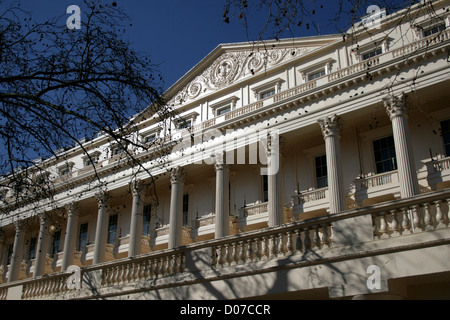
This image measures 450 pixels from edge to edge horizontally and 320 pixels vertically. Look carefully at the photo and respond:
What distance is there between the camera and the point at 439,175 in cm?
2284

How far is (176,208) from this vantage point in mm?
30359

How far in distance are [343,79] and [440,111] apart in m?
4.91

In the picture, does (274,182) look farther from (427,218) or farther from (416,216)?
(427,218)

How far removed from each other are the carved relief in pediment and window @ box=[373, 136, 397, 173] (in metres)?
7.45

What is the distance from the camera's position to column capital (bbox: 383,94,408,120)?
76.3ft

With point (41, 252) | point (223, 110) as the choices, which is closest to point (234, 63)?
point (223, 110)

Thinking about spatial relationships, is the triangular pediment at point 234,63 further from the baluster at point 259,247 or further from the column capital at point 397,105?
the baluster at point 259,247

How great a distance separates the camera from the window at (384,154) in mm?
25453

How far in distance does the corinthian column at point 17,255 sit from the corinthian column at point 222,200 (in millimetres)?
17075

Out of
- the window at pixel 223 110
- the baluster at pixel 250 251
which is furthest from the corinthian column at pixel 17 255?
the baluster at pixel 250 251

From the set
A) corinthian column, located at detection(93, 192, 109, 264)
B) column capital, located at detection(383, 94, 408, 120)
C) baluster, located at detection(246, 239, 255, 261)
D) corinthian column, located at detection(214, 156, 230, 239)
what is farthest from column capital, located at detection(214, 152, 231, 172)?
baluster, located at detection(246, 239, 255, 261)

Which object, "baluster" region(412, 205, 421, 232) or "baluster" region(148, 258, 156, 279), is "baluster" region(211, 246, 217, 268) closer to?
"baluster" region(148, 258, 156, 279)

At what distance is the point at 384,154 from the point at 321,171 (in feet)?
12.2
